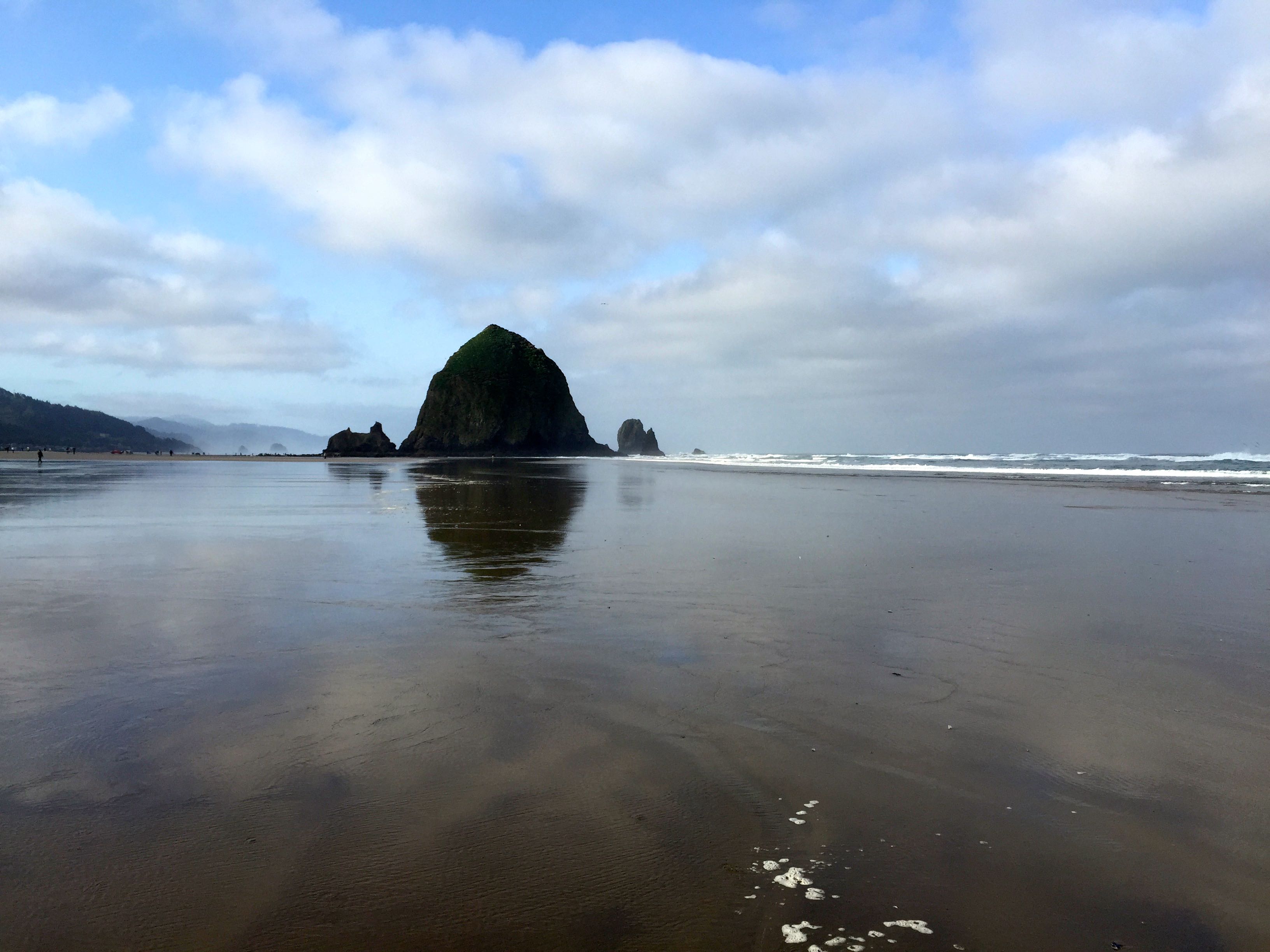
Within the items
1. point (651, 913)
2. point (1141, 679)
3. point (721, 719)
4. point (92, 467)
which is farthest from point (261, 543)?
point (92, 467)

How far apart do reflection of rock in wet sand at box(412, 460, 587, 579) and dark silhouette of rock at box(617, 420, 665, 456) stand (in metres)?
133

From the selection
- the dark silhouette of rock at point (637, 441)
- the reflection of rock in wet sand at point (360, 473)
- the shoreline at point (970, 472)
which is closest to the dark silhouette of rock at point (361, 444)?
the shoreline at point (970, 472)

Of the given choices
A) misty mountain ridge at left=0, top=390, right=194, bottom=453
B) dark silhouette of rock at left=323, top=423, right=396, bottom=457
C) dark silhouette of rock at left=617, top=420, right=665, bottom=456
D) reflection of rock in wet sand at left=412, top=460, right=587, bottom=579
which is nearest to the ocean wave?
reflection of rock in wet sand at left=412, top=460, right=587, bottom=579

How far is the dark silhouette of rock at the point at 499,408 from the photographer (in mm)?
122312

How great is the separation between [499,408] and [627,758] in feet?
407

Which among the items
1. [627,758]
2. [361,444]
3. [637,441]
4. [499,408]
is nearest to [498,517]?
[627,758]

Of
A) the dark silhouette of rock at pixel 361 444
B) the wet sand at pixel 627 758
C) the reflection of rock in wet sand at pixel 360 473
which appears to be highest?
the dark silhouette of rock at pixel 361 444

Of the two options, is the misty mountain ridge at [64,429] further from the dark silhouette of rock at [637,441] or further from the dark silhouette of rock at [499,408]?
the dark silhouette of rock at [637,441]

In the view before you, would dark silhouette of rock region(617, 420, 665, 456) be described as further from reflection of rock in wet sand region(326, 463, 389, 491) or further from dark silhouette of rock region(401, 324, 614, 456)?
reflection of rock in wet sand region(326, 463, 389, 491)

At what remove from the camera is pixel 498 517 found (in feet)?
57.5

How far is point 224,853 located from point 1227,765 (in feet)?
17.7

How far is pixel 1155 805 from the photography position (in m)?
3.60

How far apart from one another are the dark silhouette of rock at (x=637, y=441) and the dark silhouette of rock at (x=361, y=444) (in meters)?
75.2

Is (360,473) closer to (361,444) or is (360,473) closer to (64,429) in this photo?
(361,444)
